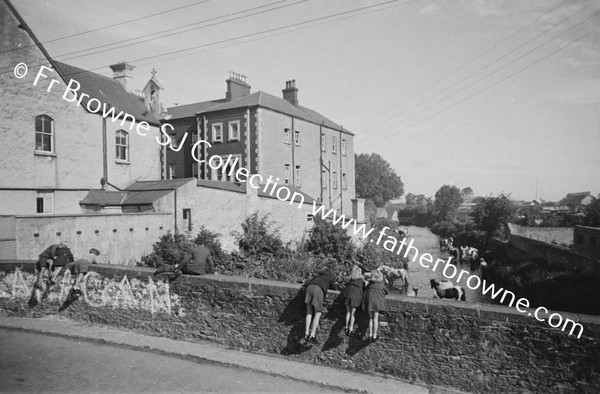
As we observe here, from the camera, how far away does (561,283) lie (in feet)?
65.2

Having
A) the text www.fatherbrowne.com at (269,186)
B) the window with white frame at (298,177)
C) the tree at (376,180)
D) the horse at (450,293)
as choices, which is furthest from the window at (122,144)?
the tree at (376,180)

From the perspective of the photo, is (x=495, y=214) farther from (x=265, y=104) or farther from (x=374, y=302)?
(x=374, y=302)

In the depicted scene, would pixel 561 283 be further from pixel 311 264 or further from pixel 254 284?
pixel 254 284

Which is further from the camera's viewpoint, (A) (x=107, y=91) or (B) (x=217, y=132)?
(B) (x=217, y=132)

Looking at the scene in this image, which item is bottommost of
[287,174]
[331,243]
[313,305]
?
[331,243]

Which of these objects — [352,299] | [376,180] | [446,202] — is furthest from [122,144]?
[446,202]

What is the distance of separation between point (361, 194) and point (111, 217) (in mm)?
78206

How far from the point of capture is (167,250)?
1802 cm

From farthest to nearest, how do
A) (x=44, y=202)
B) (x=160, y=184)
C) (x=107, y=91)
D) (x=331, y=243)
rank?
1. (x=331, y=243)
2. (x=107, y=91)
3. (x=160, y=184)
4. (x=44, y=202)

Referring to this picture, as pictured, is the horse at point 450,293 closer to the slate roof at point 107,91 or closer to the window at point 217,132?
the slate roof at point 107,91

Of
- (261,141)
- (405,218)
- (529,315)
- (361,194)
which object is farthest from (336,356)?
(405,218)

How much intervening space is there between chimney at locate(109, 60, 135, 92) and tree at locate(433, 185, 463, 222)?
7450cm

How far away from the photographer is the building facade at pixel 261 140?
31844 millimetres

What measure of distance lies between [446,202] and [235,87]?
7493cm
